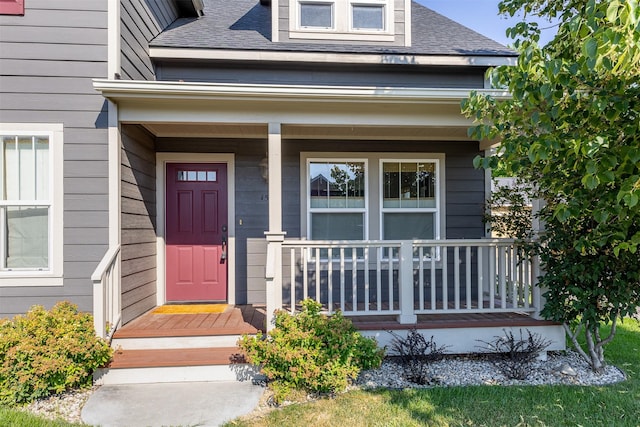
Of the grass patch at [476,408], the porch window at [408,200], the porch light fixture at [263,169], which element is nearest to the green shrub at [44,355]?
the grass patch at [476,408]

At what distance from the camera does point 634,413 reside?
2881mm

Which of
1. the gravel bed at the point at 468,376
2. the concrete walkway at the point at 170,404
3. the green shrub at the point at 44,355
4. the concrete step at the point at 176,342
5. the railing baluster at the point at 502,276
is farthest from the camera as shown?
the railing baluster at the point at 502,276

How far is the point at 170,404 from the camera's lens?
10.3 feet

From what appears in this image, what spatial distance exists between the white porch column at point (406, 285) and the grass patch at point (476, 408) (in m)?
0.78

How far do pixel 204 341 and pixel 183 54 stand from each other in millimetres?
3848

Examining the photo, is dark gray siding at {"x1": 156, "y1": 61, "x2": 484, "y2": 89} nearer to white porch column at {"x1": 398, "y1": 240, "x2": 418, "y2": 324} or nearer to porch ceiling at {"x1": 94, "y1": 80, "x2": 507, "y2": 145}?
porch ceiling at {"x1": 94, "y1": 80, "x2": 507, "y2": 145}

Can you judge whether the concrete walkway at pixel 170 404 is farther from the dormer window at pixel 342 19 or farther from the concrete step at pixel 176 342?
the dormer window at pixel 342 19

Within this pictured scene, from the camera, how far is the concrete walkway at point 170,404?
2904 mm

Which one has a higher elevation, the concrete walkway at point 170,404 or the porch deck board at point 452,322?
the porch deck board at point 452,322

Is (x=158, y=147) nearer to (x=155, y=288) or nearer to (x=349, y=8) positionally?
(x=155, y=288)

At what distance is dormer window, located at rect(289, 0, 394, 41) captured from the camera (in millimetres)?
5375

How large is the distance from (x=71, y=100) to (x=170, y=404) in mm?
3279

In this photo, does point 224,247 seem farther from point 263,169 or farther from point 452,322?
point 452,322

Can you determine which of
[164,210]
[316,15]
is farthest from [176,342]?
[316,15]
